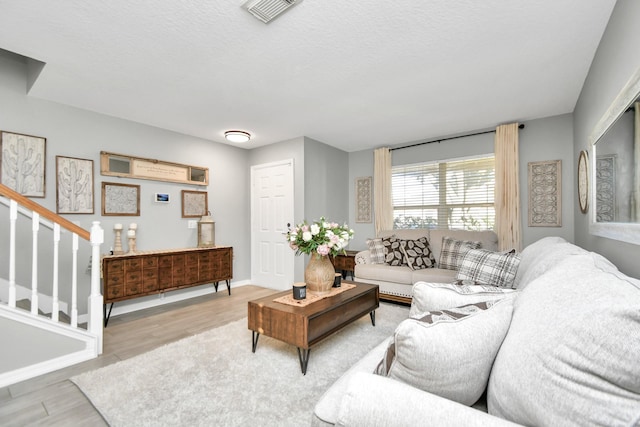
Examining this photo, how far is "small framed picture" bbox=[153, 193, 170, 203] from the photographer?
4111mm

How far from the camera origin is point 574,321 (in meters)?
0.70

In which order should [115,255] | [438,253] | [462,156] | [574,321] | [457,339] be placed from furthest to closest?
[462,156] < [438,253] < [115,255] < [457,339] < [574,321]

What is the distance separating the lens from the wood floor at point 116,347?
1.75m

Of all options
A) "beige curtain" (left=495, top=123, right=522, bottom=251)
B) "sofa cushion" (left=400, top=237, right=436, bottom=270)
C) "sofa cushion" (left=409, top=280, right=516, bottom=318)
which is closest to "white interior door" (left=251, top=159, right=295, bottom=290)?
"sofa cushion" (left=400, top=237, right=436, bottom=270)

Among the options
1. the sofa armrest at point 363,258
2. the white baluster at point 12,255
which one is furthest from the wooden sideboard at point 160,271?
the sofa armrest at point 363,258

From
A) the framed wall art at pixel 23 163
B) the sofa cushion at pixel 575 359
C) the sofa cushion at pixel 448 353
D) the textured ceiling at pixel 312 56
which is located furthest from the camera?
the framed wall art at pixel 23 163

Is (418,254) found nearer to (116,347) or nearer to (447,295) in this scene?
(447,295)

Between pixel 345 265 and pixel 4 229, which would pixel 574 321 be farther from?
pixel 4 229

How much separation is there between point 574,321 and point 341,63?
2.37 m

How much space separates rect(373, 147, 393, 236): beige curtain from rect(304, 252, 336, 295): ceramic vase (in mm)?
2538

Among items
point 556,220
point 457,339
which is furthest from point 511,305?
point 556,220

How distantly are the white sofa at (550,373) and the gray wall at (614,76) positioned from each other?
121 cm

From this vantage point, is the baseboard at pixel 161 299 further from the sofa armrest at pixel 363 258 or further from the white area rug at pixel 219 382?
the sofa armrest at pixel 363 258

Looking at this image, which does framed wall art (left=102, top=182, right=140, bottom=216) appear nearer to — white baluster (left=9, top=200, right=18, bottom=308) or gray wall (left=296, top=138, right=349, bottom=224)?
white baluster (left=9, top=200, right=18, bottom=308)
